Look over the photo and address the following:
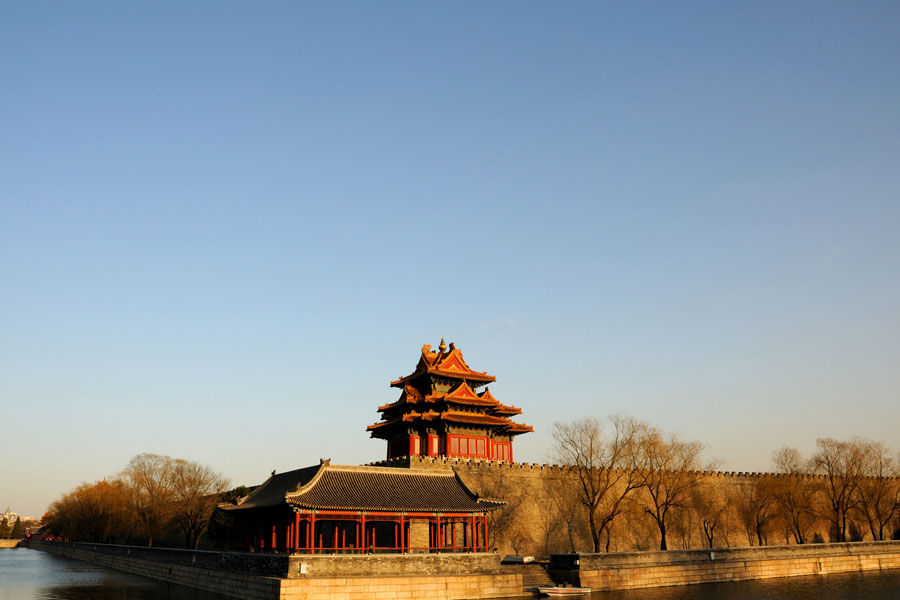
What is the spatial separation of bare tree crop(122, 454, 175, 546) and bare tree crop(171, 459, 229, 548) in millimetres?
581

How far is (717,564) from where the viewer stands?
3338 centimetres

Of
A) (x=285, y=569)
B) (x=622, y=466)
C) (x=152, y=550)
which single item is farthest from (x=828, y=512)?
(x=152, y=550)

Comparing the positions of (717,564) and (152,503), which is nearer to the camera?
(717,564)

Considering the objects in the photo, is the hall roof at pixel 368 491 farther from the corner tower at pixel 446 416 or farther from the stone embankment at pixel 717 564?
the corner tower at pixel 446 416

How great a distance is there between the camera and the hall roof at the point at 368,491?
1045 inches

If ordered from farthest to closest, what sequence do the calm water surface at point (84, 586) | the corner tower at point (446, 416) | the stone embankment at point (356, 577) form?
the corner tower at point (446, 416)
the calm water surface at point (84, 586)
the stone embankment at point (356, 577)

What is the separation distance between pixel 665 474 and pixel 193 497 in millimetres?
29444

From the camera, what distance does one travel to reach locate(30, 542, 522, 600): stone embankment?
79.0ft

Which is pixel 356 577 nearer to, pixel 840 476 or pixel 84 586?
pixel 84 586

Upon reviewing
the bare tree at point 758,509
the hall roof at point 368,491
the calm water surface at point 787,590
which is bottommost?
the calm water surface at point 787,590

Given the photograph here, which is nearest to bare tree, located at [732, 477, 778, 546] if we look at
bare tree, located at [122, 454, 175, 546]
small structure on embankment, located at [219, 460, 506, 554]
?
small structure on embankment, located at [219, 460, 506, 554]

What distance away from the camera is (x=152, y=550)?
126ft

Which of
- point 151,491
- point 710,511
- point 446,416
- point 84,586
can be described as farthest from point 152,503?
point 710,511

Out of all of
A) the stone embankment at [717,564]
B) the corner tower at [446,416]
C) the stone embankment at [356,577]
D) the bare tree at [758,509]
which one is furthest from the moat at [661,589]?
the corner tower at [446,416]
